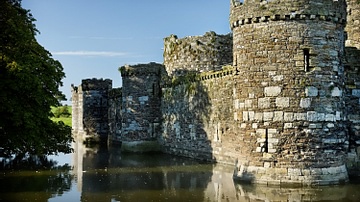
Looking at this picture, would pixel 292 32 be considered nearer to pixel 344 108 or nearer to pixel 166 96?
pixel 344 108

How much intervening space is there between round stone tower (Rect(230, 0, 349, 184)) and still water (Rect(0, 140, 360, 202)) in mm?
744

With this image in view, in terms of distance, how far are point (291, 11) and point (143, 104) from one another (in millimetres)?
13862

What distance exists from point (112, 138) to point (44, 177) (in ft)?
63.0

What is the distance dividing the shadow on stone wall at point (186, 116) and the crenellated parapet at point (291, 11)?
686cm

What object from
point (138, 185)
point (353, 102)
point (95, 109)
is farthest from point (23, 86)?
point (95, 109)

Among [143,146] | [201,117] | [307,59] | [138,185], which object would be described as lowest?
[138,185]

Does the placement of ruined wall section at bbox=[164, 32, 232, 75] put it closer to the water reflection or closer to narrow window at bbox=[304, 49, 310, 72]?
the water reflection

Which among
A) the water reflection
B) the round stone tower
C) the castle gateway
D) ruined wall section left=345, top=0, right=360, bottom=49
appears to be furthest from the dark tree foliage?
ruined wall section left=345, top=0, right=360, bottom=49

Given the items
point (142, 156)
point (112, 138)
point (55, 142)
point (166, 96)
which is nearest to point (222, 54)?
point (166, 96)

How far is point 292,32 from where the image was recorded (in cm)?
1392

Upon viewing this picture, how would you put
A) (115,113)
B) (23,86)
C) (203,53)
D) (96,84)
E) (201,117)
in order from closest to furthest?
1. (23,86)
2. (201,117)
3. (203,53)
4. (115,113)
5. (96,84)

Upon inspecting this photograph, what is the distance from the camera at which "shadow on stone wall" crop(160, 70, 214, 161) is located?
21.2 m

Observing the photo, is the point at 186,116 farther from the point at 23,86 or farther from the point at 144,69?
the point at 23,86

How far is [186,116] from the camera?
22875 mm
